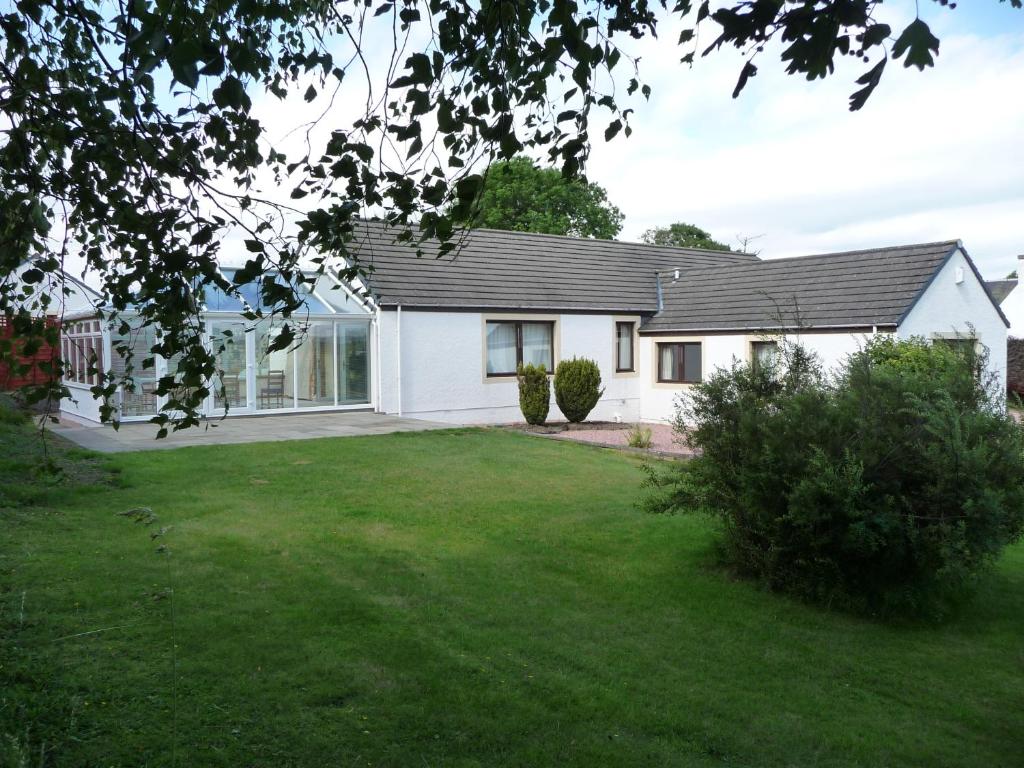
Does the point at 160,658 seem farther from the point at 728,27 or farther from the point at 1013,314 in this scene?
the point at 1013,314

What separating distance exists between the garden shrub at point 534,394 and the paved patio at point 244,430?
2.71 m

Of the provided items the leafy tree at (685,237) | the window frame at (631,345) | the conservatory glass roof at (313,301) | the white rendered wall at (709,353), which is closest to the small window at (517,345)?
the window frame at (631,345)

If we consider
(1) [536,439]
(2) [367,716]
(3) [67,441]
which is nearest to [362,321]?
(1) [536,439]

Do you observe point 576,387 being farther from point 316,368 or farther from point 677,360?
point 316,368

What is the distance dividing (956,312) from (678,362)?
7.22 metres

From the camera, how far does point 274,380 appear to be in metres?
21.6

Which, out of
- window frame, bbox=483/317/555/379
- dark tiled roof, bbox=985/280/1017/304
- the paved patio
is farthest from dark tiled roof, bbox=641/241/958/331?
dark tiled roof, bbox=985/280/1017/304

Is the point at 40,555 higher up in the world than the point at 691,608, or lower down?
higher up

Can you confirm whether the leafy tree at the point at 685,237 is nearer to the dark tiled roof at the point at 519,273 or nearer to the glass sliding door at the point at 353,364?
the dark tiled roof at the point at 519,273

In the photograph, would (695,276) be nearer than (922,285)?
No

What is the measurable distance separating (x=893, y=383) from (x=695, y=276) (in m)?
19.3

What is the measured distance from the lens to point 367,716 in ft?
15.3

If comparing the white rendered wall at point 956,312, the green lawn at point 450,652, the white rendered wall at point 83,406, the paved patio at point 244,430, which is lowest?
the green lawn at point 450,652

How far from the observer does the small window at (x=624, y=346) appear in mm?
25344
